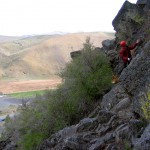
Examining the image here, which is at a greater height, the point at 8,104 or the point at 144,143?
the point at 144,143

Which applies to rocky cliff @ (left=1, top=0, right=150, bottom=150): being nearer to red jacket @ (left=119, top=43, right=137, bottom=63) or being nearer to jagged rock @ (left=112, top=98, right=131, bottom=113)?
jagged rock @ (left=112, top=98, right=131, bottom=113)

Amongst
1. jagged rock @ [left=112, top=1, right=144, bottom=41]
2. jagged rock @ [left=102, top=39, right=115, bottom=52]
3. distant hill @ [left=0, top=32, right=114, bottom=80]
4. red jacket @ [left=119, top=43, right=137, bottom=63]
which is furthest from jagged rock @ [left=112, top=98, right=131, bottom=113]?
distant hill @ [left=0, top=32, right=114, bottom=80]

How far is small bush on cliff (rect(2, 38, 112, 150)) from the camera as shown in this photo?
20.3 metres

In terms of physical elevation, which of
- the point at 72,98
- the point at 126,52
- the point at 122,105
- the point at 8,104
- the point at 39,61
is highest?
the point at 126,52

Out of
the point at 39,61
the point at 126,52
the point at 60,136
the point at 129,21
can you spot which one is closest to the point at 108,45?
the point at 129,21

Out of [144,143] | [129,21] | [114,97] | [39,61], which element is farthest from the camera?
[39,61]

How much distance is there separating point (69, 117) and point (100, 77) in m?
2.63

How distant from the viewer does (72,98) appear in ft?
67.5

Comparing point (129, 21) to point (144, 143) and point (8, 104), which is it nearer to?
point (144, 143)

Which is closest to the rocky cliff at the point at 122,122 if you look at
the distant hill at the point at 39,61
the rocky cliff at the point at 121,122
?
the rocky cliff at the point at 121,122

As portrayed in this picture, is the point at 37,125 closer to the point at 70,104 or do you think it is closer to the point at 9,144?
the point at 70,104

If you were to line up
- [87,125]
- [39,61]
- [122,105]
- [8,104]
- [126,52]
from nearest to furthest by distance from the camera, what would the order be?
1. [87,125]
2. [122,105]
3. [126,52]
4. [8,104]
5. [39,61]

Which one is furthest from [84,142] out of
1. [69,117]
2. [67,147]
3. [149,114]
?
[69,117]

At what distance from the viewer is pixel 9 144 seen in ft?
85.4
